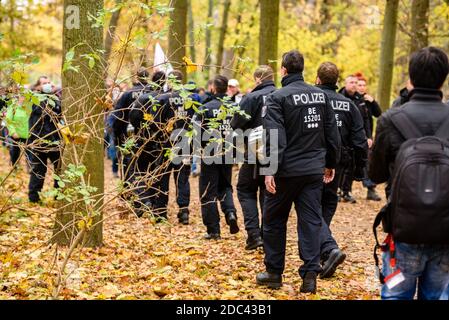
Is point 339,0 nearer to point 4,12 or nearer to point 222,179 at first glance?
point 4,12

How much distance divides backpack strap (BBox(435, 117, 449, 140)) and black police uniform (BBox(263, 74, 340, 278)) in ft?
7.48

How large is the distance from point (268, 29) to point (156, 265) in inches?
302

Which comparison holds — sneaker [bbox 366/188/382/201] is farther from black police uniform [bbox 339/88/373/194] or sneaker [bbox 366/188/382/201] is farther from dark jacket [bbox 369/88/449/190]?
dark jacket [bbox 369/88/449/190]

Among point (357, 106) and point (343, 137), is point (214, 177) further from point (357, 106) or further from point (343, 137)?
point (357, 106)

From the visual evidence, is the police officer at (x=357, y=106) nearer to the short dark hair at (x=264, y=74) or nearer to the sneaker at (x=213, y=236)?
the sneaker at (x=213, y=236)

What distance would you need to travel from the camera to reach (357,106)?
12.9 meters

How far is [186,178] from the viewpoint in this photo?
1113 cm

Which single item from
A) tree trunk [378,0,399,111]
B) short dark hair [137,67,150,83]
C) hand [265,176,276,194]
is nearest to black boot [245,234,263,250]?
hand [265,176,276,194]

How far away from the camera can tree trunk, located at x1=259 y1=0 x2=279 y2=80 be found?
13766mm

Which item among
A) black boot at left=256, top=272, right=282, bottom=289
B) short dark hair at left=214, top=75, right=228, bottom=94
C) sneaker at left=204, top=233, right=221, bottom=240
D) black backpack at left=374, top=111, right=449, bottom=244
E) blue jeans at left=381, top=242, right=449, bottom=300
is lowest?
sneaker at left=204, top=233, right=221, bottom=240

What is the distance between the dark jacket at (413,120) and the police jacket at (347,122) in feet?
12.0
